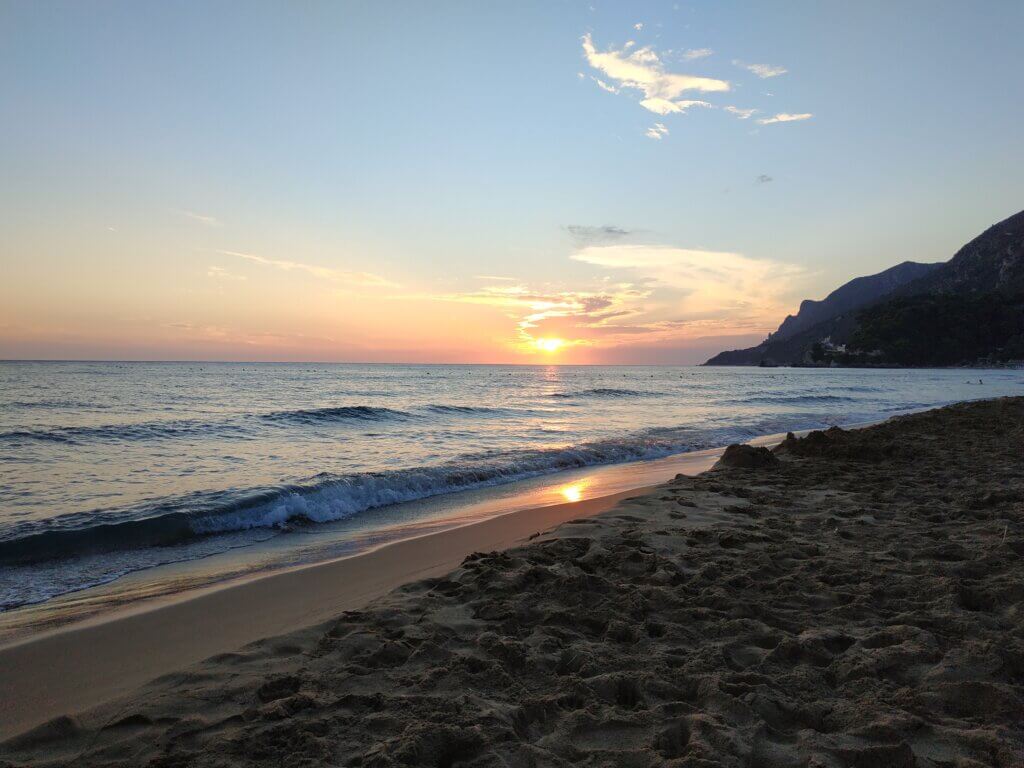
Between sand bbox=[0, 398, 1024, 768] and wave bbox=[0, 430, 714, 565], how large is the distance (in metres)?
3.35

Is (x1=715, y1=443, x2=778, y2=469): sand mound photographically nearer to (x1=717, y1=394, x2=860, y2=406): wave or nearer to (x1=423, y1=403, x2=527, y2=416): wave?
(x1=423, y1=403, x2=527, y2=416): wave

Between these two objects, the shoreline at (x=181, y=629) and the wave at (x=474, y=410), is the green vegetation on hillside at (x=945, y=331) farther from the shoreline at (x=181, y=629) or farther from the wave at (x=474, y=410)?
the shoreline at (x=181, y=629)

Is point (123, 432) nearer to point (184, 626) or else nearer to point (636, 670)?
point (184, 626)

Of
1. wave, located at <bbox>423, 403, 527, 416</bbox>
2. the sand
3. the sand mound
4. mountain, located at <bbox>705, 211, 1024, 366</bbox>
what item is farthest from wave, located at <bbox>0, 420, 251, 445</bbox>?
mountain, located at <bbox>705, 211, 1024, 366</bbox>

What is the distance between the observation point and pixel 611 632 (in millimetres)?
3289

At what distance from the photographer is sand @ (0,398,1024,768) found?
2.26m

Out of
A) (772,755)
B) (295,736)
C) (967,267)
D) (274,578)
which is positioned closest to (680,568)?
(772,755)

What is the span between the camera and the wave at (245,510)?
6180mm

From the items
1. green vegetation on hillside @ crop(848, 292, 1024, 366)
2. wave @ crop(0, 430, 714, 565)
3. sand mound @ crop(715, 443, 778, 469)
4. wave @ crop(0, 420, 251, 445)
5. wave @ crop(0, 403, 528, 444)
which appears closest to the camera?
wave @ crop(0, 430, 714, 565)

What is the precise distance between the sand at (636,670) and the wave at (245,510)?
11.0 feet

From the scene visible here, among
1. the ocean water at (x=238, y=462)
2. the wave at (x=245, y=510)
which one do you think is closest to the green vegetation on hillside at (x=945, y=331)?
the ocean water at (x=238, y=462)

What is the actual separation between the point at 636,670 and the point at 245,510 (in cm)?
626

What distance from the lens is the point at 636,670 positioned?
2.85 metres

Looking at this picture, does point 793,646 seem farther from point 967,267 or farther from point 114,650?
point 967,267
